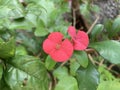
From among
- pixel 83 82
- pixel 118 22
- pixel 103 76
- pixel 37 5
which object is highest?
pixel 37 5

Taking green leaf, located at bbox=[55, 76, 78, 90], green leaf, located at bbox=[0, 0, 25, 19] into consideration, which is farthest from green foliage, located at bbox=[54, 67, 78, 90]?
green leaf, located at bbox=[0, 0, 25, 19]

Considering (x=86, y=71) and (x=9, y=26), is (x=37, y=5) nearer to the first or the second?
(x=9, y=26)

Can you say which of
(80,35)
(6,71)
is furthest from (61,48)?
(6,71)

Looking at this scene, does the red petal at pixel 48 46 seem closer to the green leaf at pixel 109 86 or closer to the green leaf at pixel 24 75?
the green leaf at pixel 24 75

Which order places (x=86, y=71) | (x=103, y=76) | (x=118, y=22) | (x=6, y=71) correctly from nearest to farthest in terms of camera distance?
1. (x=6, y=71)
2. (x=86, y=71)
3. (x=118, y=22)
4. (x=103, y=76)

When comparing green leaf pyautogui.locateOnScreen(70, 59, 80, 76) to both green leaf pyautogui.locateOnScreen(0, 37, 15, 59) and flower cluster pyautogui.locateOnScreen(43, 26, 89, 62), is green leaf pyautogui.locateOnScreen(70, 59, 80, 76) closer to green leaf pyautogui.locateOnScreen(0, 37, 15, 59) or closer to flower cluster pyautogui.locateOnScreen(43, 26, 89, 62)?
flower cluster pyautogui.locateOnScreen(43, 26, 89, 62)

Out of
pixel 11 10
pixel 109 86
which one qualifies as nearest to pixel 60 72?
pixel 109 86

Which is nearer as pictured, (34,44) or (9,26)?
(9,26)
